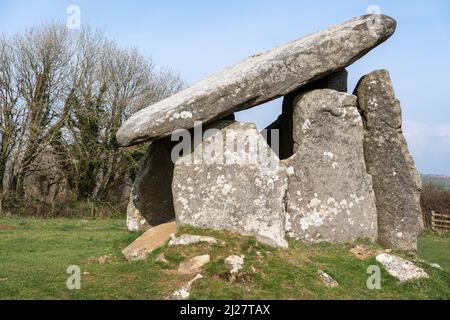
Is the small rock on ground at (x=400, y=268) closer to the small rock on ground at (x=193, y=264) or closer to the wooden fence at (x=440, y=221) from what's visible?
the small rock on ground at (x=193, y=264)

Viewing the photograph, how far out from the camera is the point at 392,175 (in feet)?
36.7

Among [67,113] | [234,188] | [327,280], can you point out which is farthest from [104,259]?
[67,113]

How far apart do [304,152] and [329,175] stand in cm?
67

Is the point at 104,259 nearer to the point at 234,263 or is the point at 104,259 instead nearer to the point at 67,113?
the point at 234,263

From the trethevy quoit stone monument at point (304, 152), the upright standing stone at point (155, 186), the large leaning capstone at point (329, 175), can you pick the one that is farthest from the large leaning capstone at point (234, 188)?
the upright standing stone at point (155, 186)

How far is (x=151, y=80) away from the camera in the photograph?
3375cm

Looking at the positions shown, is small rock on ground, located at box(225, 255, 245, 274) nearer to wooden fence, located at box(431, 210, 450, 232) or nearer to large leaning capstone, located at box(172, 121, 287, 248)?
large leaning capstone, located at box(172, 121, 287, 248)

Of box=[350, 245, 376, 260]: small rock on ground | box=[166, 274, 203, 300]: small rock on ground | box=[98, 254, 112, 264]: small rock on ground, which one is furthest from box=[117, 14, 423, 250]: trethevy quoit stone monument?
box=[166, 274, 203, 300]: small rock on ground

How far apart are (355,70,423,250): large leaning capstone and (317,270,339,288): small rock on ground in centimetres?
297

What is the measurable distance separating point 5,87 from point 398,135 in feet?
76.1

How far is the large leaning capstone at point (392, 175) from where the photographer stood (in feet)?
36.6

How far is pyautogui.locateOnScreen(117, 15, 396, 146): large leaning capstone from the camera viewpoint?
32.2 feet
